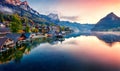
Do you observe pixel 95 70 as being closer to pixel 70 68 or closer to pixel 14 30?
pixel 70 68

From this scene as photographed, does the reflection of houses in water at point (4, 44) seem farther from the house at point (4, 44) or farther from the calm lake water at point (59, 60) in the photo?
the calm lake water at point (59, 60)

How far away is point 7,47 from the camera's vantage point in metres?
57.5

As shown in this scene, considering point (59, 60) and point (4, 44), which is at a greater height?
point (4, 44)

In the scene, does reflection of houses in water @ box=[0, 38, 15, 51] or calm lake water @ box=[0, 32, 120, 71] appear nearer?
calm lake water @ box=[0, 32, 120, 71]

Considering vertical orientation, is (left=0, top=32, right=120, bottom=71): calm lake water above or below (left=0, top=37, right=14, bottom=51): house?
below

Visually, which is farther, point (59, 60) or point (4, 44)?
point (4, 44)

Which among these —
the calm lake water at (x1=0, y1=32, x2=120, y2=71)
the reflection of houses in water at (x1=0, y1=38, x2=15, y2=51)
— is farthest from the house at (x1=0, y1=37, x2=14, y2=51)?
the calm lake water at (x1=0, y1=32, x2=120, y2=71)

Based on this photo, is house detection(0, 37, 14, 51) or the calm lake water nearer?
the calm lake water

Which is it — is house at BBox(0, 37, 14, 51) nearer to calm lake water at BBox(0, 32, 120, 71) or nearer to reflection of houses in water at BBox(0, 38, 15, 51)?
reflection of houses in water at BBox(0, 38, 15, 51)

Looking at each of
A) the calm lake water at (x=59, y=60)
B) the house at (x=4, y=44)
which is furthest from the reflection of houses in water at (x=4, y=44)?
the calm lake water at (x=59, y=60)

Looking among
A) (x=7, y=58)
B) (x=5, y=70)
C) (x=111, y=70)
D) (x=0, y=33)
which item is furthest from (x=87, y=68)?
(x=0, y=33)

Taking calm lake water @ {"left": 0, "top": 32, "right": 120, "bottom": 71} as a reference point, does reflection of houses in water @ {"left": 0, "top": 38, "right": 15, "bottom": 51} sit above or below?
above

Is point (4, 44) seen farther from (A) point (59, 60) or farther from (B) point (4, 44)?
(A) point (59, 60)

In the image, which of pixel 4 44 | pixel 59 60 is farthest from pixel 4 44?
pixel 59 60
